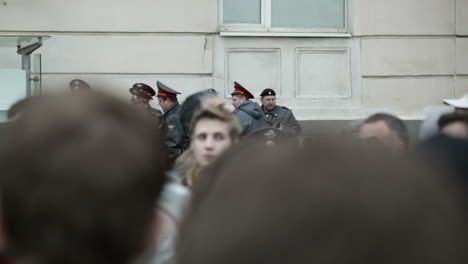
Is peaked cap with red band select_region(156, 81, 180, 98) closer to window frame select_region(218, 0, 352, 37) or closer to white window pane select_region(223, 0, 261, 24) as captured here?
window frame select_region(218, 0, 352, 37)

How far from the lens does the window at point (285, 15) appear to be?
1016 centimetres

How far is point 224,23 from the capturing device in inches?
397

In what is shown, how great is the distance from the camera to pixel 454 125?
116 inches

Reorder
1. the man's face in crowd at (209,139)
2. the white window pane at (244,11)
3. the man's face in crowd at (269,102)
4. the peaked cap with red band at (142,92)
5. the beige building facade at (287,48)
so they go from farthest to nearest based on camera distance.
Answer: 1. the white window pane at (244,11)
2. the beige building facade at (287,48)
3. the man's face in crowd at (269,102)
4. the peaked cap with red band at (142,92)
5. the man's face in crowd at (209,139)

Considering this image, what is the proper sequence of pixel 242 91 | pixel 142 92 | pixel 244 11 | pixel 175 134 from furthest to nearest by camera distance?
pixel 244 11
pixel 242 91
pixel 142 92
pixel 175 134

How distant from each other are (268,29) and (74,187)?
9268 mm

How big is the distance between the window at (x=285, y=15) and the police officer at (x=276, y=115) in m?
1.42

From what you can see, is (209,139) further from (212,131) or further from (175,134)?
(175,134)

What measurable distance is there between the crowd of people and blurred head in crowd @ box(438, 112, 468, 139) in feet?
5.45

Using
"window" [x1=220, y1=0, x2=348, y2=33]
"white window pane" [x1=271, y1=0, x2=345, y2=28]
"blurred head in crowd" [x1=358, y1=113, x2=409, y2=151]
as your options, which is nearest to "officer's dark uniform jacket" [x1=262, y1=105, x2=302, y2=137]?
"window" [x1=220, y1=0, x2=348, y2=33]

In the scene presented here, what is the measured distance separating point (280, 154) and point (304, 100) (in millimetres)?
9194

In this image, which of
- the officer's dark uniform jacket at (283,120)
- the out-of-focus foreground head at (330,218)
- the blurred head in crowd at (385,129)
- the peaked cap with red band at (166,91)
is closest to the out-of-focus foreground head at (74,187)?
the out-of-focus foreground head at (330,218)

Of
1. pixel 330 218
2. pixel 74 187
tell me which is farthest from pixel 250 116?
pixel 330 218

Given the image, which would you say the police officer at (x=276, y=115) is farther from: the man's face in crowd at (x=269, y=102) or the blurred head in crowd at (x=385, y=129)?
the blurred head in crowd at (x=385, y=129)
